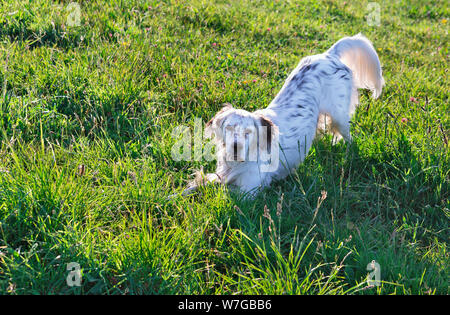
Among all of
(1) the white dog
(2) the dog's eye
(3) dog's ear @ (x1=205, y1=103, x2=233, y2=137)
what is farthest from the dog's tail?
(2) the dog's eye

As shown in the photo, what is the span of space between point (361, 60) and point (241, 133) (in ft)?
8.00

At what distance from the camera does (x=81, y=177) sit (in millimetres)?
2891

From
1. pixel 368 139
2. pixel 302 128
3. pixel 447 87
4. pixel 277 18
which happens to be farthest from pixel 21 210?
pixel 277 18

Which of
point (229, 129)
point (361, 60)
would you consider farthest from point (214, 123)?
point (361, 60)

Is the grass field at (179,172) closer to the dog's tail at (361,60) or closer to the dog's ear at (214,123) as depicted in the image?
the dog's tail at (361,60)

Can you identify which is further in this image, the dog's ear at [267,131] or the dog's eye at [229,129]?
the dog's ear at [267,131]

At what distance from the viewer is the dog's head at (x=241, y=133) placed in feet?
10.9

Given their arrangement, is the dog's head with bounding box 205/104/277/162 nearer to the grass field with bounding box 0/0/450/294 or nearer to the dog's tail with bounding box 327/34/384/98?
the grass field with bounding box 0/0/450/294

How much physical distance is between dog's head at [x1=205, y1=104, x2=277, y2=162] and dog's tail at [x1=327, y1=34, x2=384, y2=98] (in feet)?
6.00

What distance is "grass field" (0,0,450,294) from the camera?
239 centimetres

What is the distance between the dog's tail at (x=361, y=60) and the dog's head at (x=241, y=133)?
6.00ft

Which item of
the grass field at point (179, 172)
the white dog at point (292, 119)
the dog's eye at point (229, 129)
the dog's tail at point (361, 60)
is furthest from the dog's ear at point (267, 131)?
the dog's tail at point (361, 60)

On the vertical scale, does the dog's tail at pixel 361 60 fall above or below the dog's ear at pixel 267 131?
above
